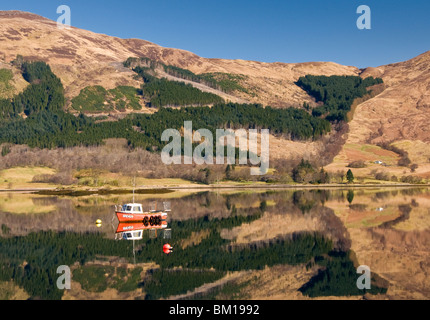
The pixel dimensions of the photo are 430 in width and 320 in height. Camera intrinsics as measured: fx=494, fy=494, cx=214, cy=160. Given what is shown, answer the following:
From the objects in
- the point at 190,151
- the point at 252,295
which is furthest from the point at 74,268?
the point at 190,151
